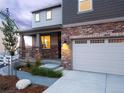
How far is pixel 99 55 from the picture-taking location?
1055 cm

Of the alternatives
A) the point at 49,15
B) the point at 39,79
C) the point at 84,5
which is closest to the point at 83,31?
the point at 84,5

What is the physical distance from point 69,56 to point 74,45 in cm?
96

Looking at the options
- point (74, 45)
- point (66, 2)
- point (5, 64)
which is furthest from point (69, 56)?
point (5, 64)

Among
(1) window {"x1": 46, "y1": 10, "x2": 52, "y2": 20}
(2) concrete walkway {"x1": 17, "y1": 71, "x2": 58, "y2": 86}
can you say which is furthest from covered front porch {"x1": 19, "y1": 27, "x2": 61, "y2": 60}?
(2) concrete walkway {"x1": 17, "y1": 71, "x2": 58, "y2": 86}

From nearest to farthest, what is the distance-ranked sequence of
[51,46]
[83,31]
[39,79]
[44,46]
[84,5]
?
[39,79]
[83,31]
[84,5]
[51,46]
[44,46]

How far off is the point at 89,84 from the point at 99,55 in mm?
2765

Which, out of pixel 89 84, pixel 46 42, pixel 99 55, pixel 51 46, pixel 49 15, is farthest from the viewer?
pixel 46 42

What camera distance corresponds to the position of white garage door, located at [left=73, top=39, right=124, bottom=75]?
9875 millimetres

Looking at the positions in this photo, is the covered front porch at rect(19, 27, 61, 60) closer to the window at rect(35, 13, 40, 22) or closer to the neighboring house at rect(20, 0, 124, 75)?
the window at rect(35, 13, 40, 22)

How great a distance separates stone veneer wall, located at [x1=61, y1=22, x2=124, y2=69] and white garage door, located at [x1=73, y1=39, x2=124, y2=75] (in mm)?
475

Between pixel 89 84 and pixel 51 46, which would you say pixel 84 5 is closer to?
pixel 89 84

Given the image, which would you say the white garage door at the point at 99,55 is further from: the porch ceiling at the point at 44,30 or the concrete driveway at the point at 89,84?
the porch ceiling at the point at 44,30

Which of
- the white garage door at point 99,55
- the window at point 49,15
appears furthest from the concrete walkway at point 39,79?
the window at point 49,15

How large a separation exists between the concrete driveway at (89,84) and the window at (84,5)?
4.84 metres
